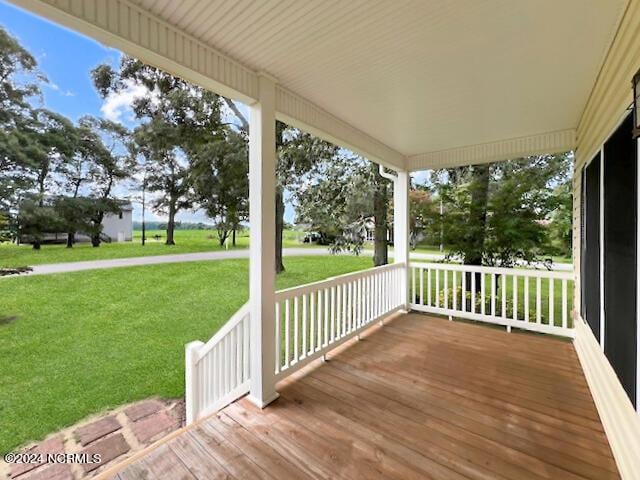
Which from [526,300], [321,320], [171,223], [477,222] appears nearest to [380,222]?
[477,222]

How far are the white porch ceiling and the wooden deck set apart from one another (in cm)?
252

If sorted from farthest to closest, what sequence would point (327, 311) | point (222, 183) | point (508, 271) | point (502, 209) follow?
point (222, 183)
point (502, 209)
point (508, 271)
point (327, 311)

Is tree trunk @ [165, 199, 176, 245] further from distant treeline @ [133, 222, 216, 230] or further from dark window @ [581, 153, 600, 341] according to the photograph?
dark window @ [581, 153, 600, 341]

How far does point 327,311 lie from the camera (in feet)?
11.0

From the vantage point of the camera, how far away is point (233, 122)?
5.83m

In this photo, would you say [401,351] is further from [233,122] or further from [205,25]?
[233,122]

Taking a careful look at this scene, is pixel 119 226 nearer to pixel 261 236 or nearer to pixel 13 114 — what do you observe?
pixel 13 114

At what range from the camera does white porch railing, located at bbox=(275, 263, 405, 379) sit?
2.78 metres

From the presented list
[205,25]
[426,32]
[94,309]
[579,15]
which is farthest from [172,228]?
[579,15]

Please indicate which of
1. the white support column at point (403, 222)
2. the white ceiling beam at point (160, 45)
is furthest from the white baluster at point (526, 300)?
the white ceiling beam at point (160, 45)

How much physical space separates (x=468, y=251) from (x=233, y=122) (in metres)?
5.40

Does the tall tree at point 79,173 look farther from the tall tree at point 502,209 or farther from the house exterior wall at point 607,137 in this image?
the tall tree at point 502,209

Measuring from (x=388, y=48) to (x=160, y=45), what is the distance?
1.48m

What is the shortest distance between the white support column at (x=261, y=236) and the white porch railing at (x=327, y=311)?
22cm
